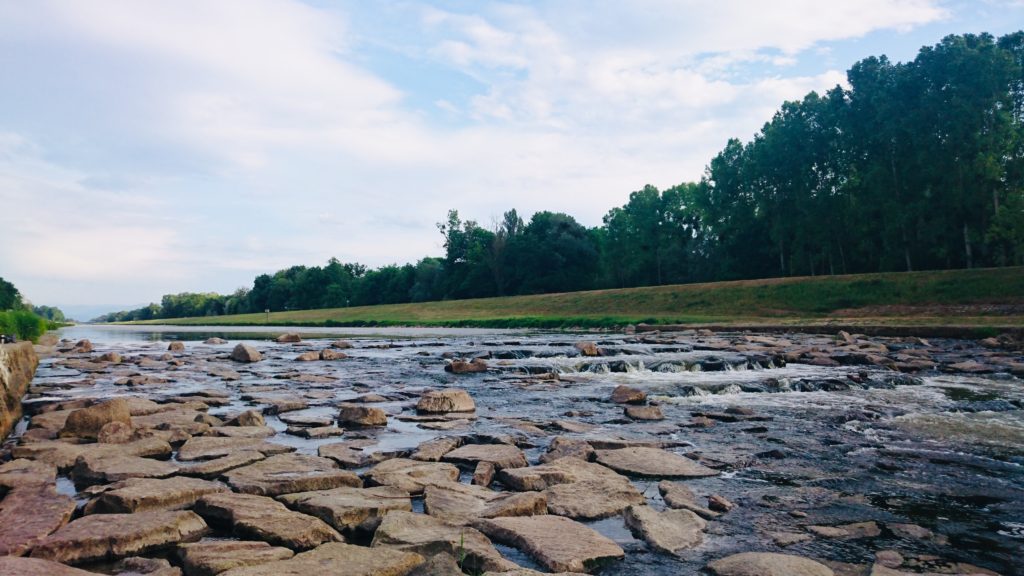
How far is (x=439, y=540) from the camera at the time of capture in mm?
3926

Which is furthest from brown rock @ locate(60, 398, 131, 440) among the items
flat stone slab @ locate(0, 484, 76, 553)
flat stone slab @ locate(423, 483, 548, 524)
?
flat stone slab @ locate(423, 483, 548, 524)

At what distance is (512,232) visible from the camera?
9906cm

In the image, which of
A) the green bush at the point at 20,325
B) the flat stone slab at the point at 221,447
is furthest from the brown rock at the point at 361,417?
the green bush at the point at 20,325

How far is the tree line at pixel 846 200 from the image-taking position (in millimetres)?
40562

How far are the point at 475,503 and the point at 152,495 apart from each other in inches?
94.1

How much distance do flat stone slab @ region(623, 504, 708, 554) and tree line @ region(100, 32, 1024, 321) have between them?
42752mm

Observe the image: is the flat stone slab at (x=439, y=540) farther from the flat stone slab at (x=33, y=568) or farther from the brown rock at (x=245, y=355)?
the brown rock at (x=245, y=355)

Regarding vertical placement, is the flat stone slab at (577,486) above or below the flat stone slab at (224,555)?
below

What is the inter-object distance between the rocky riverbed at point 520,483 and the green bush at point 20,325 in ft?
44.3

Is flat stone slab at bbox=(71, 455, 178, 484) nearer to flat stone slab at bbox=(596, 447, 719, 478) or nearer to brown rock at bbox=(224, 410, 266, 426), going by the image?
brown rock at bbox=(224, 410, 266, 426)

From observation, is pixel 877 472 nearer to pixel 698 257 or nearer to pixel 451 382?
pixel 451 382

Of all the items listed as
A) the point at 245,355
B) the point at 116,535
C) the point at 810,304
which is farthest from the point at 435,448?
the point at 810,304

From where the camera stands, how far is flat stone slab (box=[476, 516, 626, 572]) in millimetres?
3803

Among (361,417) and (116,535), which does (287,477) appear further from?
(361,417)
